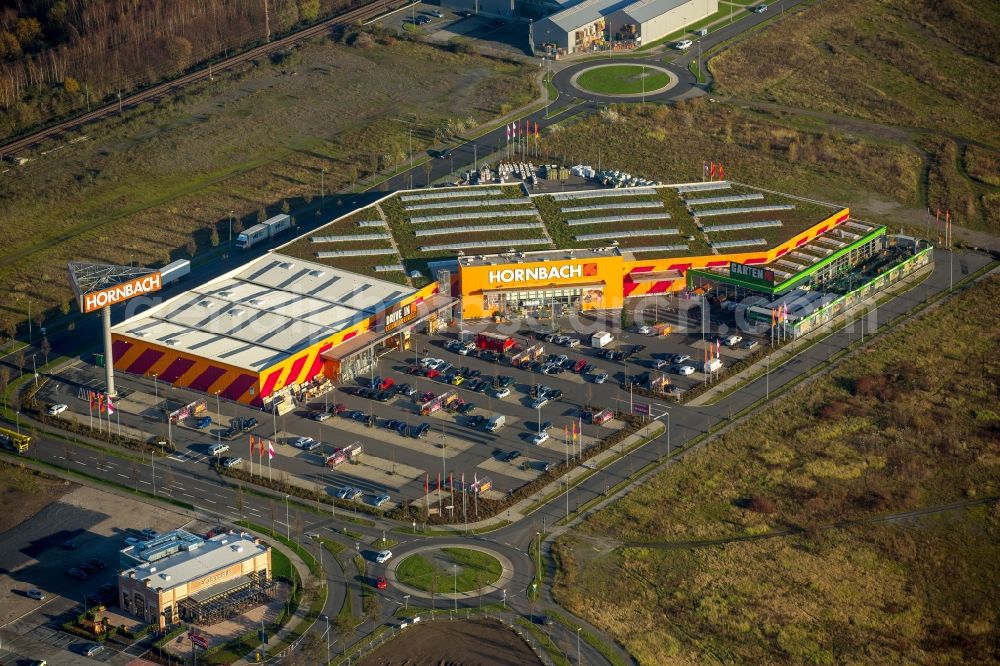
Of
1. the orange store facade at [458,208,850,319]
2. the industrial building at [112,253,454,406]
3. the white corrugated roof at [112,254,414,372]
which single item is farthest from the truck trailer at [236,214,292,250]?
the orange store facade at [458,208,850,319]

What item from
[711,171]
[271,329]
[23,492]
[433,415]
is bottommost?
[433,415]

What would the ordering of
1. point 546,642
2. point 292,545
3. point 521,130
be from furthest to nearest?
point 521,130 < point 292,545 < point 546,642

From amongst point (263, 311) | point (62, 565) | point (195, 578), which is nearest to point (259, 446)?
point (62, 565)

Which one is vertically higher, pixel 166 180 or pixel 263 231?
pixel 166 180

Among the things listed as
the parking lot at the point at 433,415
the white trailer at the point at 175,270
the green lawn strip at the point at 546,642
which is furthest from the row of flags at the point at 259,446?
the white trailer at the point at 175,270

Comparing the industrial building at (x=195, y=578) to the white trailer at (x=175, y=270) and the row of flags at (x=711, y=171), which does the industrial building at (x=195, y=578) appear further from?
the row of flags at (x=711, y=171)

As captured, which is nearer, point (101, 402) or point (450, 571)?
point (450, 571)

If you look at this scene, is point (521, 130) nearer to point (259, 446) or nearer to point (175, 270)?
point (175, 270)

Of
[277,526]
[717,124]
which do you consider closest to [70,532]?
[277,526]
